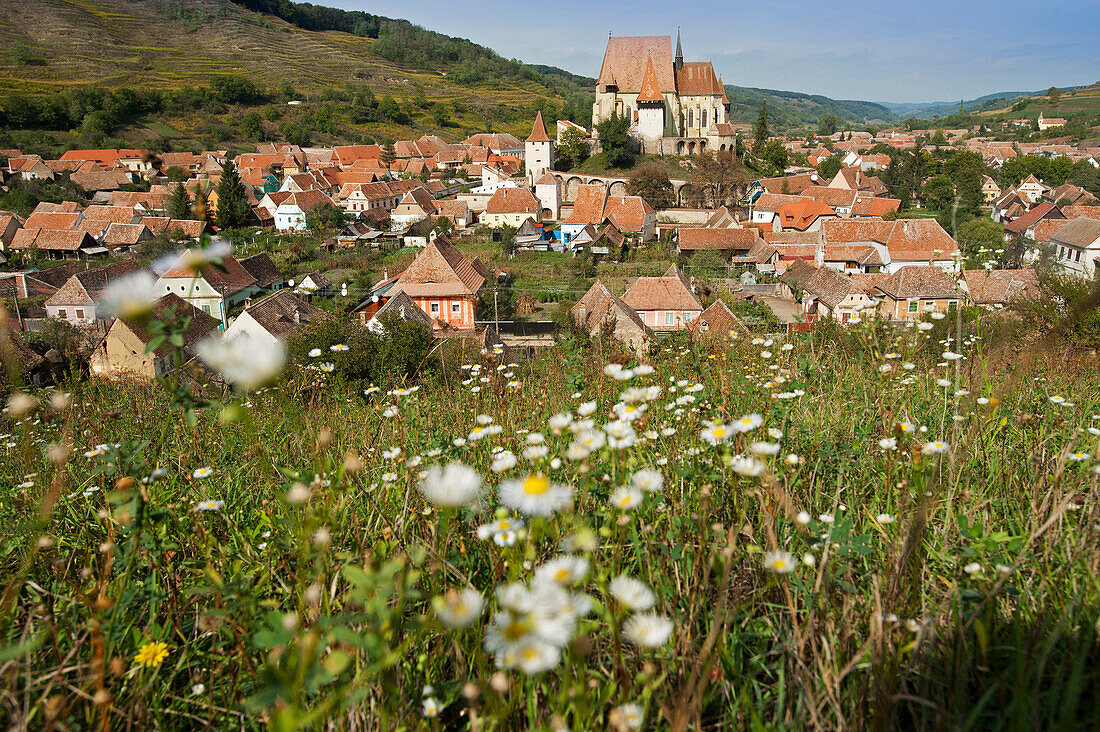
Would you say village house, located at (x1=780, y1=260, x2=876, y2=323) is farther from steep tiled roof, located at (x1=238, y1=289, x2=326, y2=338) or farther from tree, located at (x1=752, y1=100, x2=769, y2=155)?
tree, located at (x1=752, y1=100, x2=769, y2=155)

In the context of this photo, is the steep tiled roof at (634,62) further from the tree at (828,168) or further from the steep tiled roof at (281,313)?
the steep tiled roof at (281,313)

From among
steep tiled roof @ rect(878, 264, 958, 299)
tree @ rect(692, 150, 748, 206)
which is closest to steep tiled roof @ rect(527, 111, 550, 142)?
tree @ rect(692, 150, 748, 206)

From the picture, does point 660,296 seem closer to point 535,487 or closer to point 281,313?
point 281,313

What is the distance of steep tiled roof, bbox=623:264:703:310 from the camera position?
22.0 metres

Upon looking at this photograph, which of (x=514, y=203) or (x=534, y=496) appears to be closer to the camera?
(x=534, y=496)

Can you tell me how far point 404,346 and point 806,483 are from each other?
691 cm

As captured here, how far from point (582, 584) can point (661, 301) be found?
21281 millimetres

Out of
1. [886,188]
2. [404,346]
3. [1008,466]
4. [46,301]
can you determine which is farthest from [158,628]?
[886,188]

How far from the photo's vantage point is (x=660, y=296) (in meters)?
22.3

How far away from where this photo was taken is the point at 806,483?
2074 millimetres

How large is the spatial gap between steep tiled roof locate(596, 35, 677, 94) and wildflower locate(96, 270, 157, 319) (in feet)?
191

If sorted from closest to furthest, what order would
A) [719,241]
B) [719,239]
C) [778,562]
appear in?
[778,562] → [719,241] → [719,239]

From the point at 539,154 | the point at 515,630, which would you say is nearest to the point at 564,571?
the point at 515,630

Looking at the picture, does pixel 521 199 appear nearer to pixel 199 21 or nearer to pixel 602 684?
pixel 602 684
